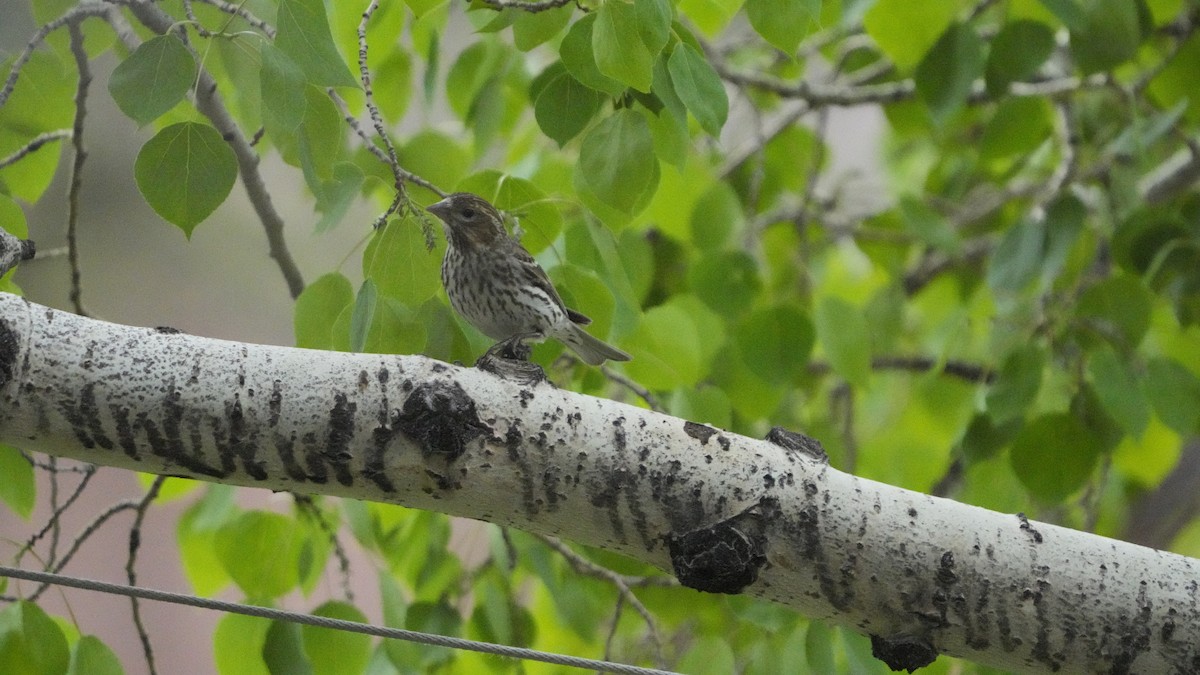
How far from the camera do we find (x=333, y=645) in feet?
3.64

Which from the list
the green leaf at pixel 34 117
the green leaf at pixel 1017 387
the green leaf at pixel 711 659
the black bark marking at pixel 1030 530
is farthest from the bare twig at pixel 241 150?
the green leaf at pixel 1017 387

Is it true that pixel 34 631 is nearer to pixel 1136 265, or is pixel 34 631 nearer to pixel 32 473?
pixel 32 473

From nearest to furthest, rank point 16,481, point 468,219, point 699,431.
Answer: point 699,431 → point 16,481 → point 468,219

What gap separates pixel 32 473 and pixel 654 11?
2.31 ft

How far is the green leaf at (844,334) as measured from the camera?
51.1 inches

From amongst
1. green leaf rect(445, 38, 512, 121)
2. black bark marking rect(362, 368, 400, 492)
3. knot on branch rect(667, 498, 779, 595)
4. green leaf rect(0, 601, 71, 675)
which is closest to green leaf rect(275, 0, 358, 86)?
black bark marking rect(362, 368, 400, 492)

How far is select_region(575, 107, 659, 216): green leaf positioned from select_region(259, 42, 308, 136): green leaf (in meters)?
0.23

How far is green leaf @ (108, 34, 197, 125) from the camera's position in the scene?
2.45 ft


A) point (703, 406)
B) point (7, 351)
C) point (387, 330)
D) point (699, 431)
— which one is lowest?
point (703, 406)

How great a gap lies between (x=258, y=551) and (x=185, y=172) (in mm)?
551

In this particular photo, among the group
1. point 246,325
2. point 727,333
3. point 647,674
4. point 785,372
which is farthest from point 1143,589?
point 246,325

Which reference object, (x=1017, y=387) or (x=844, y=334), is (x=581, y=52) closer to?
(x=844, y=334)

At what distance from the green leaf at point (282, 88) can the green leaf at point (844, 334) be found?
28.5 inches

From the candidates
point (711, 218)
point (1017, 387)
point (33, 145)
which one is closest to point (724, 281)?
point (711, 218)
